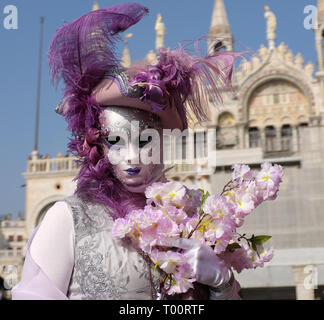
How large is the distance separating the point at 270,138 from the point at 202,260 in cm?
1565

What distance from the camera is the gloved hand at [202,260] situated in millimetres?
1669

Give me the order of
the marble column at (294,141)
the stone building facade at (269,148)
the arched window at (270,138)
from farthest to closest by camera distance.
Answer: the arched window at (270,138), the marble column at (294,141), the stone building facade at (269,148)

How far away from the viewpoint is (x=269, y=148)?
651 inches

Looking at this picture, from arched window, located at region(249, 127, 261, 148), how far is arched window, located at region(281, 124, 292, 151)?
0.77 m

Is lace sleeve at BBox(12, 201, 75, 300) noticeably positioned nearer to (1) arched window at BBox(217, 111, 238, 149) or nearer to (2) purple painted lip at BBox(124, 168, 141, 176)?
(2) purple painted lip at BBox(124, 168, 141, 176)

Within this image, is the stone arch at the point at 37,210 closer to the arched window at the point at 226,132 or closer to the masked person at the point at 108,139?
the arched window at the point at 226,132

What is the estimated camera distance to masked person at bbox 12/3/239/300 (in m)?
1.81

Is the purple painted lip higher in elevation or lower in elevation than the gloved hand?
higher

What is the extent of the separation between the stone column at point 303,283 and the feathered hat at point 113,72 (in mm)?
8720

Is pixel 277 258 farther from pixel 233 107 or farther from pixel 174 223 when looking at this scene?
pixel 174 223

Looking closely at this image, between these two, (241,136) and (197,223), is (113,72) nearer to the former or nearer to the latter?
(197,223)

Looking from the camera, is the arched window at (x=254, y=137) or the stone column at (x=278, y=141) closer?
the stone column at (x=278, y=141)

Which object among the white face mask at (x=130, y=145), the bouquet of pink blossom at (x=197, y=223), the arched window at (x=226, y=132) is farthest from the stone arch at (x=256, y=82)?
the bouquet of pink blossom at (x=197, y=223)

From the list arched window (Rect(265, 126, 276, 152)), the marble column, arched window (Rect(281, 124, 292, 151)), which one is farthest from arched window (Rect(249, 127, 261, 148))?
the marble column
